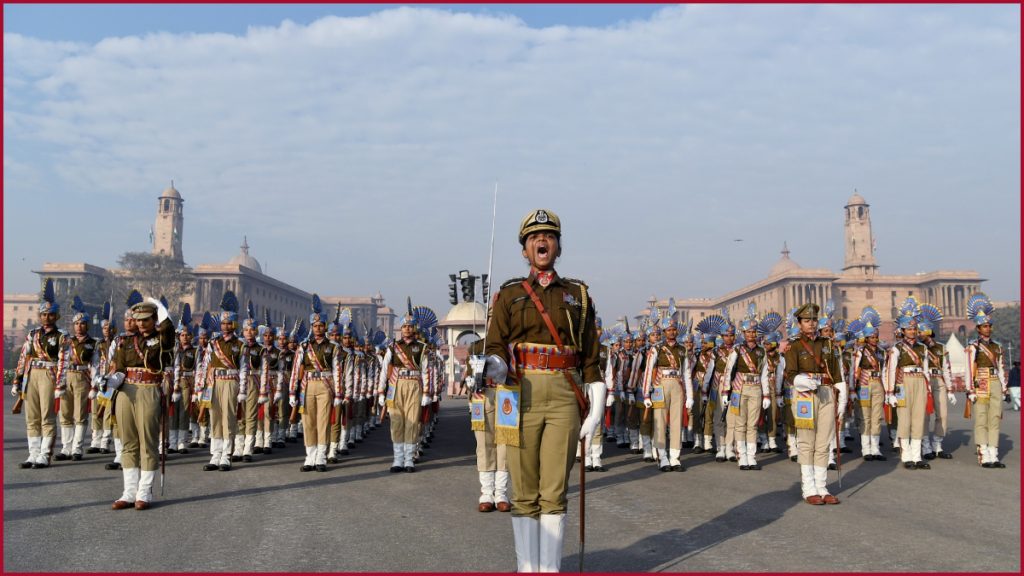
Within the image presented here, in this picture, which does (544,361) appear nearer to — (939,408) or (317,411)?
(317,411)

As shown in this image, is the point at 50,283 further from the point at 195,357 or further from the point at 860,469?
the point at 860,469

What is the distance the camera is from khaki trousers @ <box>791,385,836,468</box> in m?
9.13

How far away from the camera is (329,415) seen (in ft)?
39.7

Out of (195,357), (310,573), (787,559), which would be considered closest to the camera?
(310,573)

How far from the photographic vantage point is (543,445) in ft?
17.1

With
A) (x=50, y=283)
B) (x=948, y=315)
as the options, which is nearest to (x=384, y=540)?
(x=50, y=283)

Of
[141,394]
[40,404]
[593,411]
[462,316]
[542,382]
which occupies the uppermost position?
[462,316]

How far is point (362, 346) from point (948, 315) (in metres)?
140

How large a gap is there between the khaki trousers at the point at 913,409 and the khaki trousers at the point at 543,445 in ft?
32.0

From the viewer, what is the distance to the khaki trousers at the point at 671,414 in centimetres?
1217

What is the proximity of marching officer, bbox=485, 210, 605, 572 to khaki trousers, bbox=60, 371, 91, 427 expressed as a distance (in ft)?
35.0

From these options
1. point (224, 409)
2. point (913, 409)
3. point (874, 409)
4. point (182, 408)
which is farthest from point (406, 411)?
point (874, 409)

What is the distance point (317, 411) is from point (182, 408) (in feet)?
12.7

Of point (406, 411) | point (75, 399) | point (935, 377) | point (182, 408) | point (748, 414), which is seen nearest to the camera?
point (406, 411)
